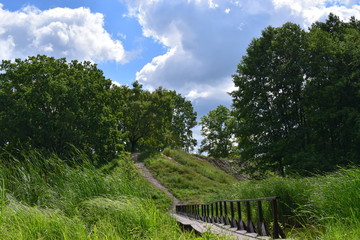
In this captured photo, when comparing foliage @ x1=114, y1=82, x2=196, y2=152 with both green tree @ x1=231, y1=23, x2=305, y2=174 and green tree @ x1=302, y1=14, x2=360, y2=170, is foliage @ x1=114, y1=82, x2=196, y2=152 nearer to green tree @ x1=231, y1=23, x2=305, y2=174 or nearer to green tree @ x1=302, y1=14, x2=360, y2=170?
green tree @ x1=231, y1=23, x2=305, y2=174

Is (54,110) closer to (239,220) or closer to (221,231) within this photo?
(239,220)

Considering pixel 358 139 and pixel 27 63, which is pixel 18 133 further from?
pixel 358 139

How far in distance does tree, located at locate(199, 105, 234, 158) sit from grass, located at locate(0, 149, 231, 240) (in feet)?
185

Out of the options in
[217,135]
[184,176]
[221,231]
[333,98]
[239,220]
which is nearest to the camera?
[221,231]

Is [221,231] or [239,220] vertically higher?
[221,231]

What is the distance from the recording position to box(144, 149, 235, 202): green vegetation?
108 ft

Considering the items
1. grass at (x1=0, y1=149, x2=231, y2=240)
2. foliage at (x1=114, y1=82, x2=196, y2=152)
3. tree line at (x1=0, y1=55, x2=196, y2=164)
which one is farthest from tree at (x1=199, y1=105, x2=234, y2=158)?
grass at (x1=0, y1=149, x2=231, y2=240)

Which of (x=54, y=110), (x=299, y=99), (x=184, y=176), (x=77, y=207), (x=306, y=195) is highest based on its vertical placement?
→ (x=54, y=110)

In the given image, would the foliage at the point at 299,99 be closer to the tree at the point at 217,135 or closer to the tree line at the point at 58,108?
the tree line at the point at 58,108

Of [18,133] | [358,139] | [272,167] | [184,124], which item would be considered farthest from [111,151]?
[184,124]

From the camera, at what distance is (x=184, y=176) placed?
3766 centimetres

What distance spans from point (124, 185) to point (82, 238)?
2.82 m

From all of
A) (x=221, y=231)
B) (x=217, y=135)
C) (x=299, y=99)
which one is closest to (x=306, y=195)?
(x=221, y=231)

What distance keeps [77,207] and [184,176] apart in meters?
32.0
